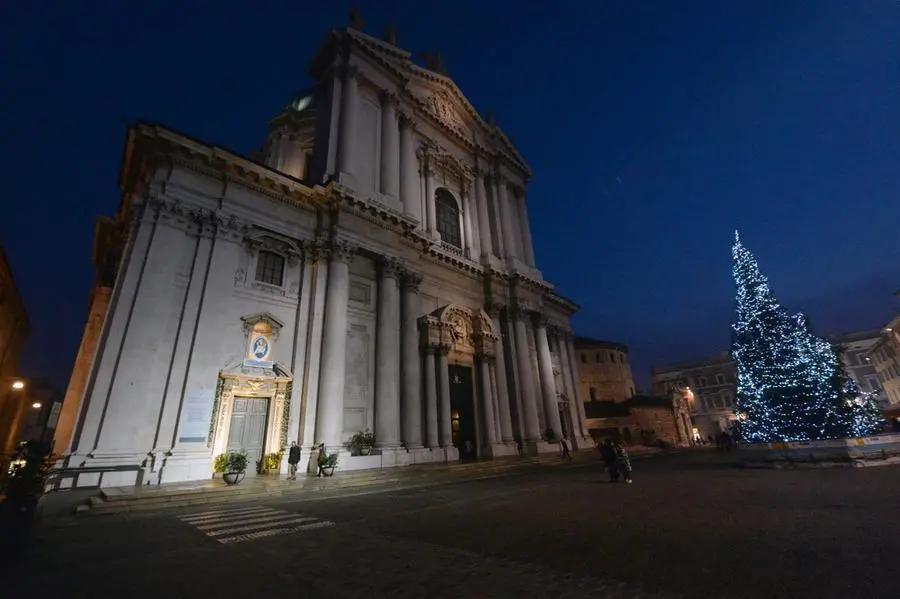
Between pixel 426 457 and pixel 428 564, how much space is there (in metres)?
13.0

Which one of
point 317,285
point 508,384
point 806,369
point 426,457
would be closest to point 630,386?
point 508,384

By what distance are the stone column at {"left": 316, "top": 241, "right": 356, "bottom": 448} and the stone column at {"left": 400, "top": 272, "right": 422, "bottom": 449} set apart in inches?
115

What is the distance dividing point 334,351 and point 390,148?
12.4 metres

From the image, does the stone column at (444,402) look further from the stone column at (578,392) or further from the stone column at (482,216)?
the stone column at (578,392)

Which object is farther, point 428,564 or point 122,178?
point 122,178

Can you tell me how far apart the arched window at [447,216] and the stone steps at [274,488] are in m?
13.9

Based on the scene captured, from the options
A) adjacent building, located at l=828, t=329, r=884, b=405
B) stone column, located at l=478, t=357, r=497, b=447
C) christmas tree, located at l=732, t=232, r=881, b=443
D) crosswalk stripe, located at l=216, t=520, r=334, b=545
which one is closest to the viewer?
crosswalk stripe, located at l=216, t=520, r=334, b=545

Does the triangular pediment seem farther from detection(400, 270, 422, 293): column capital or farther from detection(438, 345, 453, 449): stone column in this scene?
detection(438, 345, 453, 449): stone column

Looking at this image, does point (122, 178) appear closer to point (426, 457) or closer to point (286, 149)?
point (286, 149)

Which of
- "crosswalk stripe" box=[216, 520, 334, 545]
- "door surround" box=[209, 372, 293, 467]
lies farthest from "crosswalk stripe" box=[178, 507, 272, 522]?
"door surround" box=[209, 372, 293, 467]

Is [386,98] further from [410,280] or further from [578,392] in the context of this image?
[578,392]

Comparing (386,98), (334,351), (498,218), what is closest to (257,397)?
(334,351)

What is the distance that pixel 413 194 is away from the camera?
22234 mm

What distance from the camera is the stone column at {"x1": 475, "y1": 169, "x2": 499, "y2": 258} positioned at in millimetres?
25859
